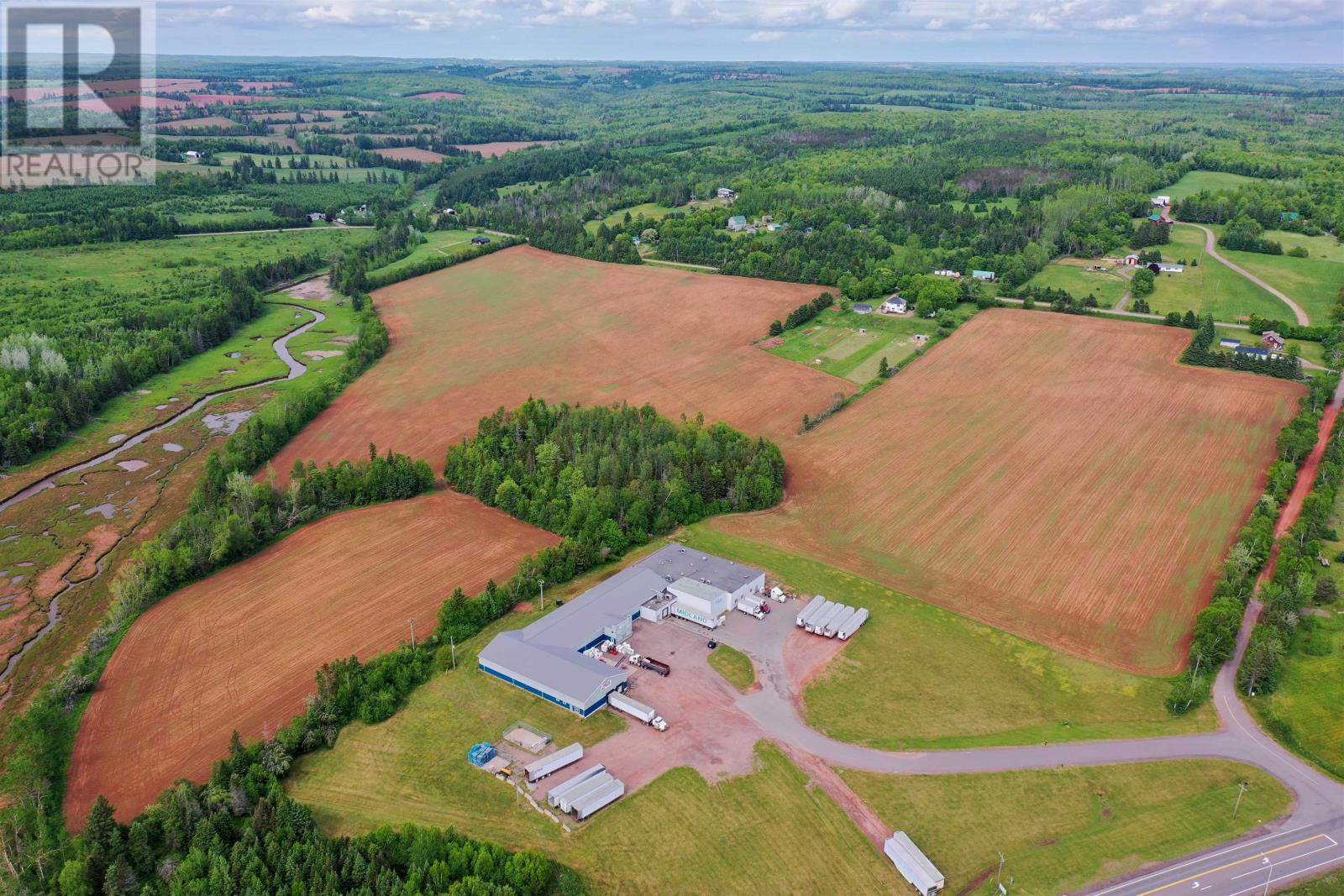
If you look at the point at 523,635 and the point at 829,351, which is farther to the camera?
the point at 829,351

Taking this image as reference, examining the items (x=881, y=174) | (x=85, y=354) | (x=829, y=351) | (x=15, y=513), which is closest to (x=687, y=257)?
(x=829, y=351)

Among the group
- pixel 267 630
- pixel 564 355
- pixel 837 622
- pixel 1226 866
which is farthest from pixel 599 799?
pixel 564 355

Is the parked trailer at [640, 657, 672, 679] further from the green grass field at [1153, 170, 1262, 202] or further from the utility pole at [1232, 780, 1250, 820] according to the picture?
the green grass field at [1153, 170, 1262, 202]

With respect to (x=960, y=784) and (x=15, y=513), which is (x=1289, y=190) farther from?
(x=15, y=513)

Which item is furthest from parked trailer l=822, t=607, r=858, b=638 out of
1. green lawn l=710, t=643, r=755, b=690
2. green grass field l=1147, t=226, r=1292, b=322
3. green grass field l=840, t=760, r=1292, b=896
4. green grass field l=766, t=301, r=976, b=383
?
green grass field l=1147, t=226, r=1292, b=322

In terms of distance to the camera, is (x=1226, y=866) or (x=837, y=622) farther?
Answer: (x=837, y=622)

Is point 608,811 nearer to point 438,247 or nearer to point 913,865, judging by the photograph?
point 913,865

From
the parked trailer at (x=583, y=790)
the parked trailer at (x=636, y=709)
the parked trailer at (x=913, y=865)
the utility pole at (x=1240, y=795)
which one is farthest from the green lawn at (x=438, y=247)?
the utility pole at (x=1240, y=795)
